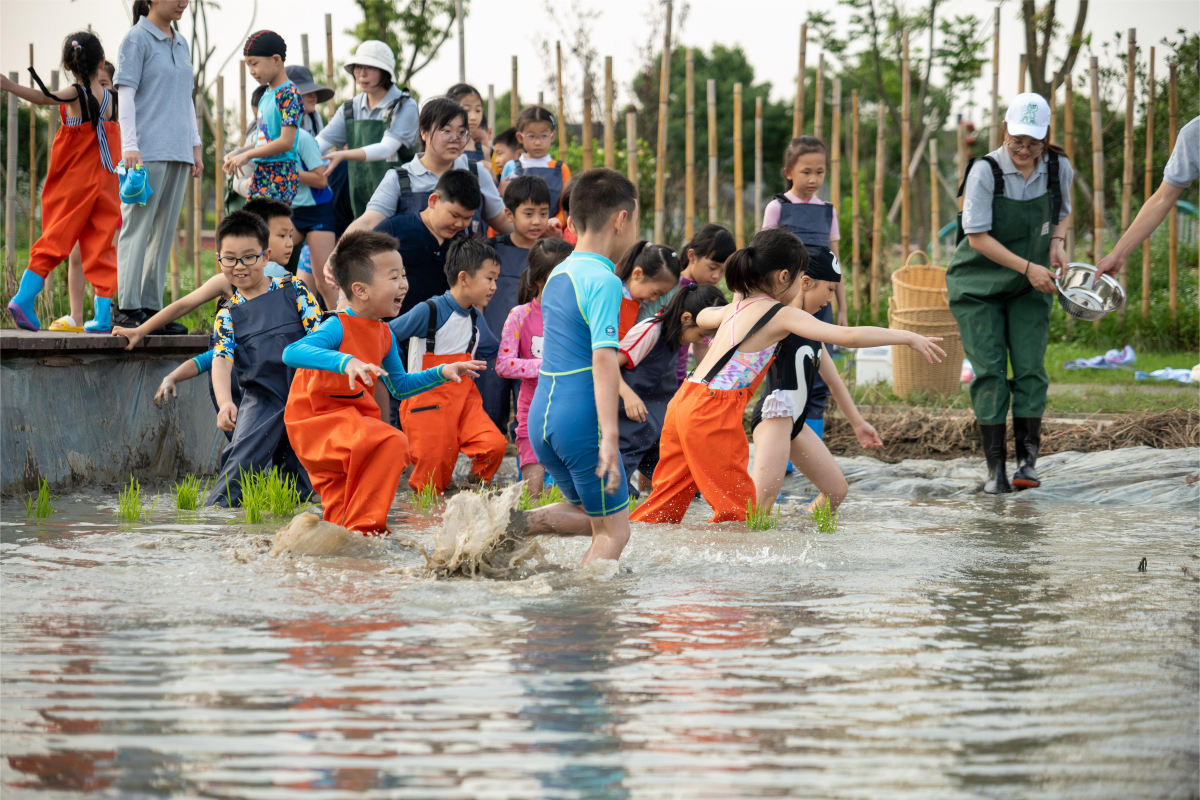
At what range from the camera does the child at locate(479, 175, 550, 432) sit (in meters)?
6.83

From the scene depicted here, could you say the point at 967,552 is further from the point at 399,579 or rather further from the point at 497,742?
the point at 497,742

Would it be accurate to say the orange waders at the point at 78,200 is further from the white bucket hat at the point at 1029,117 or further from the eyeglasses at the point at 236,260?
the white bucket hat at the point at 1029,117

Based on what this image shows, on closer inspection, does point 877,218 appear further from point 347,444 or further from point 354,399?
point 347,444

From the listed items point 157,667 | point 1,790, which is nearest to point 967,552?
point 157,667

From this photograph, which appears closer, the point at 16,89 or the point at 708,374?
the point at 708,374

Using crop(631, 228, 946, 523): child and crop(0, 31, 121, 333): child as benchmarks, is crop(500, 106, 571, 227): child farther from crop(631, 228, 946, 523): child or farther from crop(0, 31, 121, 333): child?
crop(631, 228, 946, 523): child

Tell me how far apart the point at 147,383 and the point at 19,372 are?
0.80 metres

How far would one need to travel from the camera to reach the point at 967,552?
455 cm

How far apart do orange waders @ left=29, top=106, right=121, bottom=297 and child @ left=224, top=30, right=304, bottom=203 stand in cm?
77

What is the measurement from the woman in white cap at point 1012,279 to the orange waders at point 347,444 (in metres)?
3.37

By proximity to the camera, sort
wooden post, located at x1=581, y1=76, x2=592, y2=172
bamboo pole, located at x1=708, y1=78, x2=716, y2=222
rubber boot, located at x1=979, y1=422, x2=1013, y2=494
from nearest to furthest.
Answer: rubber boot, located at x1=979, y1=422, x2=1013, y2=494
bamboo pole, located at x1=708, y1=78, x2=716, y2=222
wooden post, located at x1=581, y1=76, x2=592, y2=172

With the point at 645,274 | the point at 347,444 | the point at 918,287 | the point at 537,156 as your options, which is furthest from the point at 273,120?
the point at 918,287

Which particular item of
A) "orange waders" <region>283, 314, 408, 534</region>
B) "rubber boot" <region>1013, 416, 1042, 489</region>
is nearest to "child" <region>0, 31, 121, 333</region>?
"orange waders" <region>283, 314, 408, 534</region>

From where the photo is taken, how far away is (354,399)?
15.9ft
